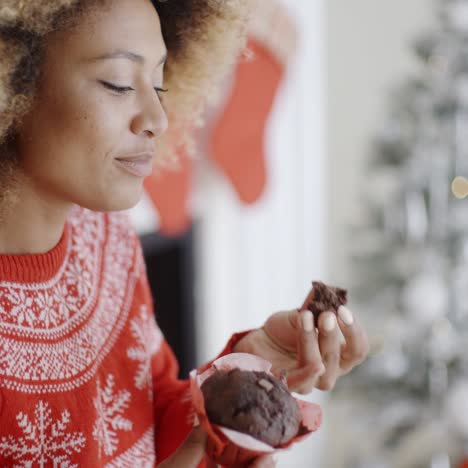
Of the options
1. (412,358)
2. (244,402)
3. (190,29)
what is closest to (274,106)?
(412,358)

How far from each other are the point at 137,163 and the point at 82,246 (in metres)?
0.23

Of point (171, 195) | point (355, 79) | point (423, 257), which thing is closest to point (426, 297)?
point (423, 257)

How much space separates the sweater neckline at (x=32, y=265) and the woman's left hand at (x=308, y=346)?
0.29 m

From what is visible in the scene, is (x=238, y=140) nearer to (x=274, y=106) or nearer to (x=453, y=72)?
(x=274, y=106)

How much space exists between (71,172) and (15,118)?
0.33 ft

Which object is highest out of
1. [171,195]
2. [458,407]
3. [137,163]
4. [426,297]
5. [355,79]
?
[355,79]

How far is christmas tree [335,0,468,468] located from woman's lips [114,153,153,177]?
1.54 metres

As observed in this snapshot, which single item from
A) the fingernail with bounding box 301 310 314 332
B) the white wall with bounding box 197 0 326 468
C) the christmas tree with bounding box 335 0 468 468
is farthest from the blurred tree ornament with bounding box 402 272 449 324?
the fingernail with bounding box 301 310 314 332

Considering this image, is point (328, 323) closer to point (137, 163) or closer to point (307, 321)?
point (307, 321)

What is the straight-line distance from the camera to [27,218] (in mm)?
1021

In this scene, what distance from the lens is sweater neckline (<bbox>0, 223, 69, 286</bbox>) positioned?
98 cm

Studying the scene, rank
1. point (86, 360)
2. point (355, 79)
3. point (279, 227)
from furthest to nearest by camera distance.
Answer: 1. point (355, 79)
2. point (279, 227)
3. point (86, 360)

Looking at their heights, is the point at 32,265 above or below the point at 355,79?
below

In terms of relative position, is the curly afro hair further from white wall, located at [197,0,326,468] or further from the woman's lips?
white wall, located at [197,0,326,468]
